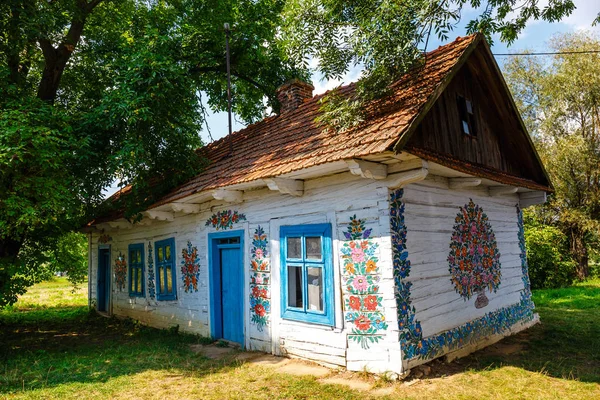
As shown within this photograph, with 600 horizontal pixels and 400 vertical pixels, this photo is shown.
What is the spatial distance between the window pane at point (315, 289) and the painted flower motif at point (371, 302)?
2.77ft

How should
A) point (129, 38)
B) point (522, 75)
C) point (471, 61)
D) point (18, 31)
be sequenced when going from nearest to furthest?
1. point (471, 61)
2. point (18, 31)
3. point (129, 38)
4. point (522, 75)

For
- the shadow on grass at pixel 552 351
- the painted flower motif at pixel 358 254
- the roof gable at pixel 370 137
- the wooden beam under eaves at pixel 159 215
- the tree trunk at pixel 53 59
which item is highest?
the tree trunk at pixel 53 59

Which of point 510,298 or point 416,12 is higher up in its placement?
point 416,12

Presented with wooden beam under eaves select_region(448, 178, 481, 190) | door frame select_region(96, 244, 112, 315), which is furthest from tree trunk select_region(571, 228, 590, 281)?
door frame select_region(96, 244, 112, 315)

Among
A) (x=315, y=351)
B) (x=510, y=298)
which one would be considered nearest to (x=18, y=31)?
(x=315, y=351)

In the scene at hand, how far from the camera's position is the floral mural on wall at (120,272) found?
1172cm

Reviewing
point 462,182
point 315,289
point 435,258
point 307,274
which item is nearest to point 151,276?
point 307,274

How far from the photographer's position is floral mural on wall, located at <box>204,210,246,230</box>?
775 cm

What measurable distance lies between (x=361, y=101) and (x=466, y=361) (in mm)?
4479

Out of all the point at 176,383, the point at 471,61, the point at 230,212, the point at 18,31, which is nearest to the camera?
the point at 176,383

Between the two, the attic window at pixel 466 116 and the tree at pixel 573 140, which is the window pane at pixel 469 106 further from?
the tree at pixel 573 140

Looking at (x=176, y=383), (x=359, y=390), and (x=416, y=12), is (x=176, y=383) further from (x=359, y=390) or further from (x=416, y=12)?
(x=416, y=12)

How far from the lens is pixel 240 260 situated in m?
7.67

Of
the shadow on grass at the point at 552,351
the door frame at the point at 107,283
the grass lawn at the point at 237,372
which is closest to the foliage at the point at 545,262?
the shadow on grass at the point at 552,351
